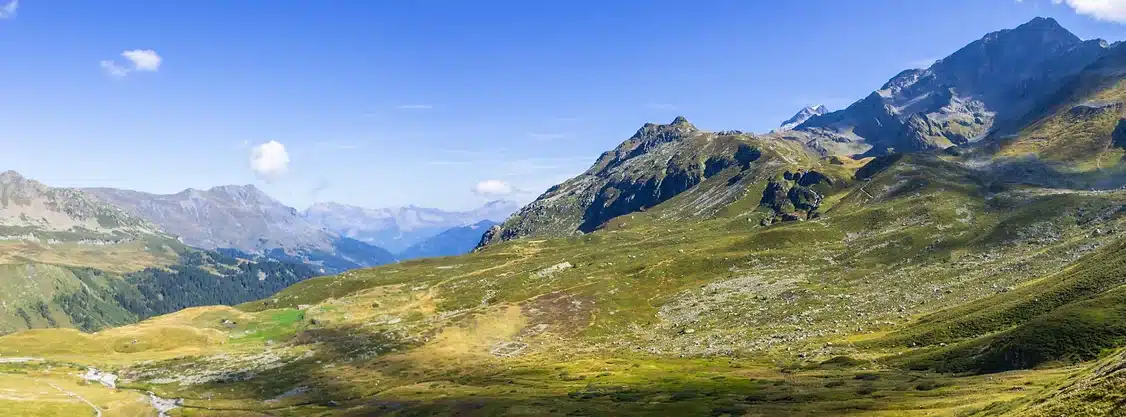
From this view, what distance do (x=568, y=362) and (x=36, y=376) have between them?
479ft

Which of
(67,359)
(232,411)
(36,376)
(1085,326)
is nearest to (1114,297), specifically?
(1085,326)

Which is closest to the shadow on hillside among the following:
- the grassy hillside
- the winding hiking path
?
the grassy hillside

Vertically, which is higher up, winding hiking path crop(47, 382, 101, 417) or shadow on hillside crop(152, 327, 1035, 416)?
winding hiking path crop(47, 382, 101, 417)

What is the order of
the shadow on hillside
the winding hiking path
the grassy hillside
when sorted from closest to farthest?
the grassy hillside < the shadow on hillside < the winding hiking path

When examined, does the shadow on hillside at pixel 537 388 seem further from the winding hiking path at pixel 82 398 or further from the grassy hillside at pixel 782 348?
the winding hiking path at pixel 82 398

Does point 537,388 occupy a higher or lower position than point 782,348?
lower

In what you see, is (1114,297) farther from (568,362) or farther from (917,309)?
(568,362)

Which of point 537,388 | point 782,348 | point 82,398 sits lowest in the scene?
point 537,388

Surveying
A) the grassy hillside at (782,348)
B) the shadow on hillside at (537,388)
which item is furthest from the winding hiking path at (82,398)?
the shadow on hillside at (537,388)

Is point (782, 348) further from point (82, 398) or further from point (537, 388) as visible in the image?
point (82, 398)

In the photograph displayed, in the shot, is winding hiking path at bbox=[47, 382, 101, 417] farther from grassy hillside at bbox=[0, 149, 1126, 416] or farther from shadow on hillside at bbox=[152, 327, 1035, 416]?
shadow on hillside at bbox=[152, 327, 1035, 416]

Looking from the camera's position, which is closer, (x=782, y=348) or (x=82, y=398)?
(x=782, y=348)

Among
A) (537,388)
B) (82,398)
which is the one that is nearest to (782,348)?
(537,388)

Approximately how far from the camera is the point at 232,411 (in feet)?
422
